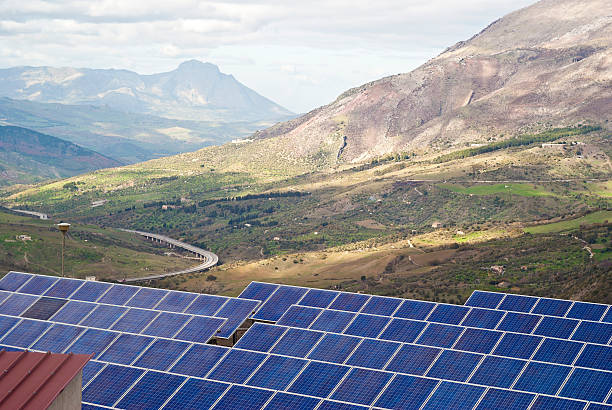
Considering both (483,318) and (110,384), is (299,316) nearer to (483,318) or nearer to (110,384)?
(483,318)

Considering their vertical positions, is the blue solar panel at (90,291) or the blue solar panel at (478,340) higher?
the blue solar panel at (90,291)

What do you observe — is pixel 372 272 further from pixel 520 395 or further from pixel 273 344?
pixel 520 395

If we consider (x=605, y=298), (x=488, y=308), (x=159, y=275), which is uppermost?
(x=488, y=308)

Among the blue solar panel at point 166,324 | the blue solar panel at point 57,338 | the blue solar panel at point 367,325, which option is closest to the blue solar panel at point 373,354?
the blue solar panel at point 367,325

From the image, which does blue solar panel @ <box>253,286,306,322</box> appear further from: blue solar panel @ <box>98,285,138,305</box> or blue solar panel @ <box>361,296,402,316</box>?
blue solar panel @ <box>98,285,138,305</box>

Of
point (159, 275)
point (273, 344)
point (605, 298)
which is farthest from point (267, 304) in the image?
point (159, 275)

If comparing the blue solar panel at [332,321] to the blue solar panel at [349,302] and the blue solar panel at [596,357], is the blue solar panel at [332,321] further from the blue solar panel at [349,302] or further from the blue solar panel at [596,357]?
the blue solar panel at [596,357]
